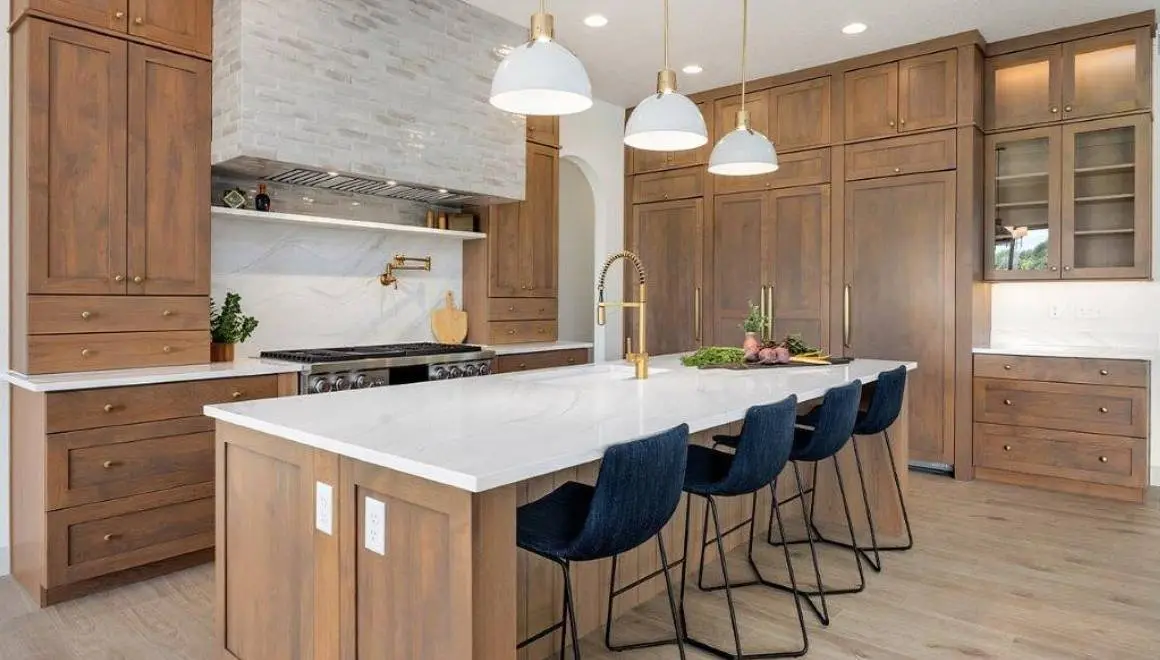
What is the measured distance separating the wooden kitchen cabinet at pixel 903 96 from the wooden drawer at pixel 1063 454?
204 centimetres

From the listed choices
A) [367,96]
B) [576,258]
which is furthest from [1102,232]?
[367,96]

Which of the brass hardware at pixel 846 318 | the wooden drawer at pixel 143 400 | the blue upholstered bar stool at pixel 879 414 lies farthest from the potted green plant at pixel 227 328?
the brass hardware at pixel 846 318

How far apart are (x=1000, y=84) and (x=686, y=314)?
2.70 m

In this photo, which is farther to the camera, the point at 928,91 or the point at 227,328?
the point at 928,91

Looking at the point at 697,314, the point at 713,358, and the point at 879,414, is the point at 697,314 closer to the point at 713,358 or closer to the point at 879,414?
the point at 713,358

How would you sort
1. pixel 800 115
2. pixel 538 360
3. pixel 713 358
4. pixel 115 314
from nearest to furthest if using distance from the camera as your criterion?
1. pixel 115 314
2. pixel 713 358
3. pixel 538 360
4. pixel 800 115

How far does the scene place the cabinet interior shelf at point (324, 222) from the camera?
3725 mm

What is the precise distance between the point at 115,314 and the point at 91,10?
4.12 ft

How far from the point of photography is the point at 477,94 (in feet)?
14.7

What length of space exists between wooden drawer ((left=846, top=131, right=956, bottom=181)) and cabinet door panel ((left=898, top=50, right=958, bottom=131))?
0.09 metres

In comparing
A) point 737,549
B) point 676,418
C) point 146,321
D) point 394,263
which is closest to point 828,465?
point 737,549

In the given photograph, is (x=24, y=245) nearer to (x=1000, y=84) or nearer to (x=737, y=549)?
(x=737, y=549)

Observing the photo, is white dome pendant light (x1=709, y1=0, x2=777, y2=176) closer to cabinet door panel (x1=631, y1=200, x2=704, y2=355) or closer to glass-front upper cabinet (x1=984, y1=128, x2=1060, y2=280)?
glass-front upper cabinet (x1=984, y1=128, x2=1060, y2=280)

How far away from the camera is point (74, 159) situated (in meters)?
3.07
